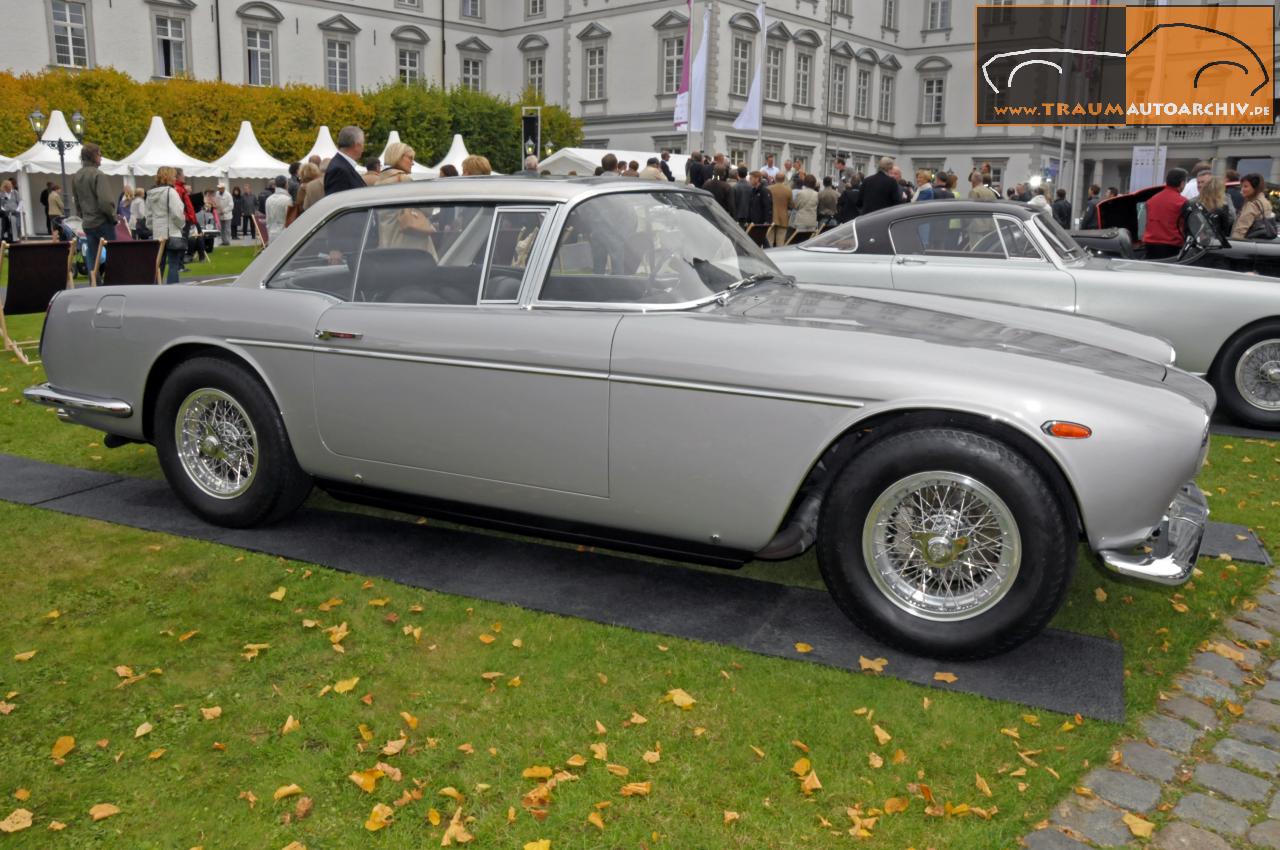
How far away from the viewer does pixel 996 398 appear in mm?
3527

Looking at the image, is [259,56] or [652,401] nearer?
[652,401]

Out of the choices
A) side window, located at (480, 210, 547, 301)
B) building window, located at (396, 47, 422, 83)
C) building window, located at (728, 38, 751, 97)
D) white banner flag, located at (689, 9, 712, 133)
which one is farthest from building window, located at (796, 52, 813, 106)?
side window, located at (480, 210, 547, 301)

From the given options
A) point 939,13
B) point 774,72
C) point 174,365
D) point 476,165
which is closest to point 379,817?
point 174,365

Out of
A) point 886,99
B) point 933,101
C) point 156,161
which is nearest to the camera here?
point 156,161

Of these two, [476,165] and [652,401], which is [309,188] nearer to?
[476,165]

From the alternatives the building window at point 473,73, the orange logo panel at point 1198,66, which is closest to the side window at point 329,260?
the orange logo panel at point 1198,66

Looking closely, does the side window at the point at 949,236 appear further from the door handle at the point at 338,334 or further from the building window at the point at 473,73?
the building window at the point at 473,73

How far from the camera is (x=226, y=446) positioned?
5.08 meters

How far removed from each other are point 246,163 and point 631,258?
90.7 feet

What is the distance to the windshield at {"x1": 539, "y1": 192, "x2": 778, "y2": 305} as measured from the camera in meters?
4.20

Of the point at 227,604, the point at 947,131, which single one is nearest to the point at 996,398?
the point at 227,604

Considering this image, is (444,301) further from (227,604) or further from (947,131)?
(947,131)

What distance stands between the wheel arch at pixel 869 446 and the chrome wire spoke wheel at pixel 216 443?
2.57 metres

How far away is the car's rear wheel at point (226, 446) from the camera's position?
4.87 metres
